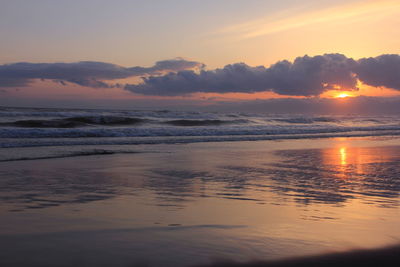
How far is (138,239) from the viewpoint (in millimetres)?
3514

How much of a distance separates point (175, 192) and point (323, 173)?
3684mm

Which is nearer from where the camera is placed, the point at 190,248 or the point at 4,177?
the point at 190,248

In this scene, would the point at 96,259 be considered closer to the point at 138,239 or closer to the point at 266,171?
the point at 138,239

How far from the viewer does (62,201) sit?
206 inches

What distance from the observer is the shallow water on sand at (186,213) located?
3223 millimetres

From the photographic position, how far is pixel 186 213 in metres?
4.58

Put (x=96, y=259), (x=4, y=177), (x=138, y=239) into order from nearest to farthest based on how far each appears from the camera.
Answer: (x=96, y=259)
(x=138, y=239)
(x=4, y=177)

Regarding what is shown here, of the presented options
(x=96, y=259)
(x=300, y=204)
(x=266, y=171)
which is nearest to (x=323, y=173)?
A: (x=266, y=171)

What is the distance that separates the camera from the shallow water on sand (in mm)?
3223

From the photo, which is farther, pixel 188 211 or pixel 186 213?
pixel 188 211

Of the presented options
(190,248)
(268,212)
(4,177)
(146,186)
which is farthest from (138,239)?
(4,177)

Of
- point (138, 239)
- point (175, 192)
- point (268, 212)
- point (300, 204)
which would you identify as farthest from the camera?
point (175, 192)

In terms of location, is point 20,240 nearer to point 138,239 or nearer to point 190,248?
point 138,239

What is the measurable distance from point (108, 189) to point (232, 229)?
9.52 ft
